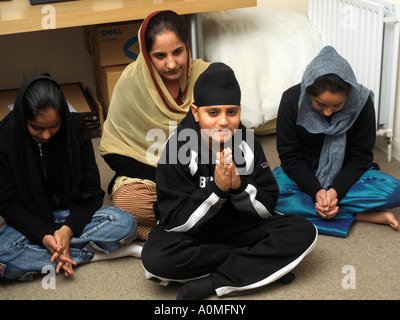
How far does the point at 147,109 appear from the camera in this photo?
2.03 metres

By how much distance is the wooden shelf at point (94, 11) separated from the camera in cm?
232

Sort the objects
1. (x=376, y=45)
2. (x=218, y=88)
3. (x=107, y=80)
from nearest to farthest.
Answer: (x=218, y=88), (x=376, y=45), (x=107, y=80)

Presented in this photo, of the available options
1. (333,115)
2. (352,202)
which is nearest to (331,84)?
(333,115)

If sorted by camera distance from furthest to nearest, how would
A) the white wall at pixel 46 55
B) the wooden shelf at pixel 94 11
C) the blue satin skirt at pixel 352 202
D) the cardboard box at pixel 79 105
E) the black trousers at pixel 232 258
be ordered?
the white wall at pixel 46 55 → the cardboard box at pixel 79 105 → the wooden shelf at pixel 94 11 → the blue satin skirt at pixel 352 202 → the black trousers at pixel 232 258

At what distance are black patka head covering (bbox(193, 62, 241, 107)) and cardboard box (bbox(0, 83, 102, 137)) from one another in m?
1.31

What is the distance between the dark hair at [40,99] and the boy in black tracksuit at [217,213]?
35cm

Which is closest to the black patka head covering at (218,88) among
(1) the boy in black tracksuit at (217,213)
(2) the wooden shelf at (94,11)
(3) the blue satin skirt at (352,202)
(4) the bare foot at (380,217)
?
(1) the boy in black tracksuit at (217,213)

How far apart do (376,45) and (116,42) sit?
1197 millimetres

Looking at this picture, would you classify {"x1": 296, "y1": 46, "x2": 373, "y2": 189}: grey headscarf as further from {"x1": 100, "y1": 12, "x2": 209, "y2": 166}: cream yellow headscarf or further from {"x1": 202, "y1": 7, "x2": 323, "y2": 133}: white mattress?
{"x1": 202, "y1": 7, "x2": 323, "y2": 133}: white mattress

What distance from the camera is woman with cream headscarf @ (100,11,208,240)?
6.31 feet

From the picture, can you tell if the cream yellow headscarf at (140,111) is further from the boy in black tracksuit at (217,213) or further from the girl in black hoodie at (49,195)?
the boy in black tracksuit at (217,213)

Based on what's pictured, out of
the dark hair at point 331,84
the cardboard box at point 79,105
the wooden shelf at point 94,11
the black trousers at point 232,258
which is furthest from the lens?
the cardboard box at point 79,105

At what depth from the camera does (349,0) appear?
2.52 meters

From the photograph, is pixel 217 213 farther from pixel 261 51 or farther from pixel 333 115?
pixel 261 51
